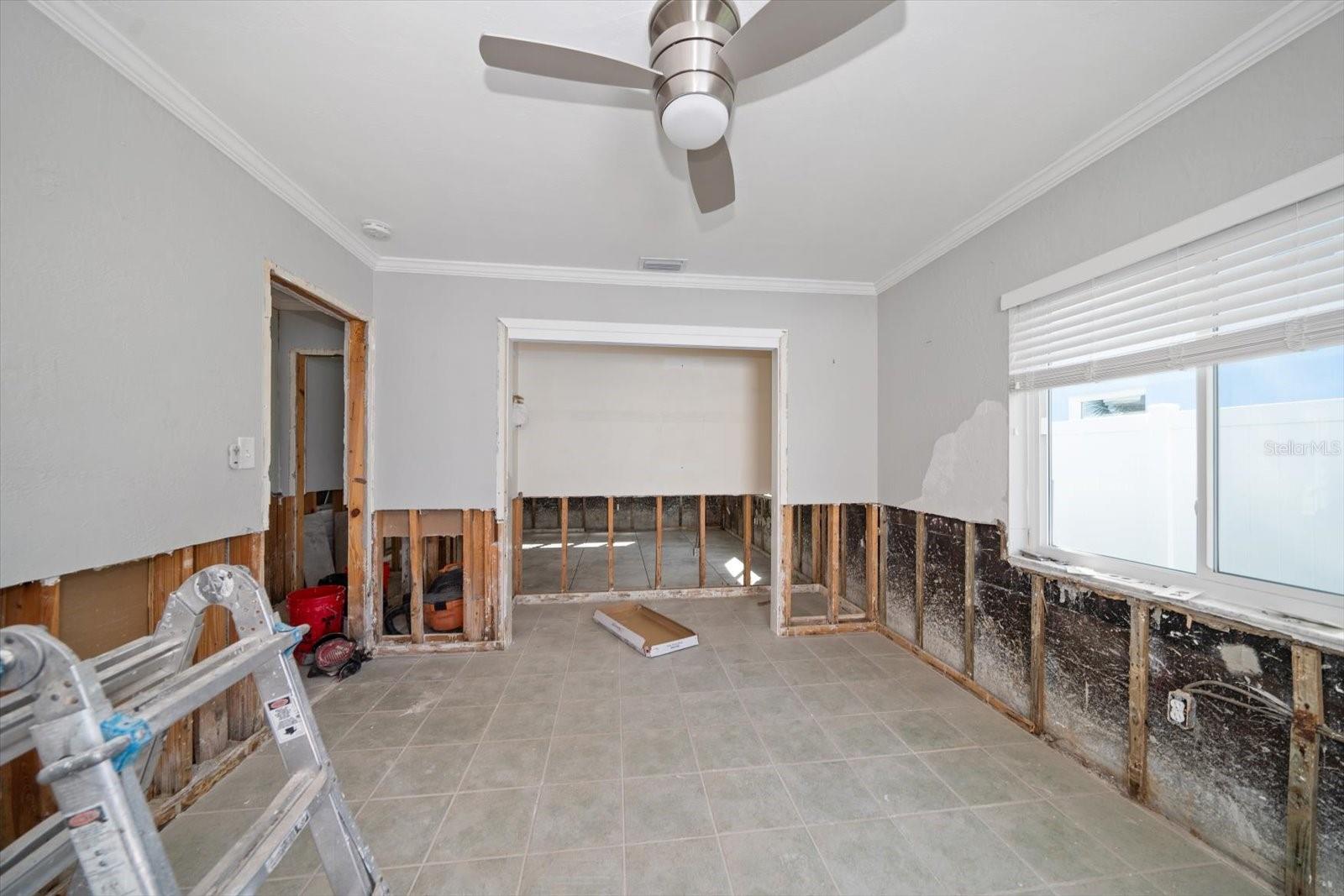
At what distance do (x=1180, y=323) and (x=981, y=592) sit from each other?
5.08 ft

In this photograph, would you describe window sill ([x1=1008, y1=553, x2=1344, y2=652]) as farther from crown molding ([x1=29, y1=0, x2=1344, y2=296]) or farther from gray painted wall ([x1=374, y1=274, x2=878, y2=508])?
gray painted wall ([x1=374, y1=274, x2=878, y2=508])

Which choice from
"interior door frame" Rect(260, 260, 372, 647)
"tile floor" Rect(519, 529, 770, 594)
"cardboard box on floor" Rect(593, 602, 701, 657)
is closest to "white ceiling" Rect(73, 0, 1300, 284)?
"interior door frame" Rect(260, 260, 372, 647)

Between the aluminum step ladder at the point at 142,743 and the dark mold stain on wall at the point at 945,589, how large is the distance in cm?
292

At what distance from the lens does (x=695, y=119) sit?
130cm

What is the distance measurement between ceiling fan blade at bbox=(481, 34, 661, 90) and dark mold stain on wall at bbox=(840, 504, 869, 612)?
10.5ft

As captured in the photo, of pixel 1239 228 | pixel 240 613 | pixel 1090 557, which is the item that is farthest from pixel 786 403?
pixel 240 613

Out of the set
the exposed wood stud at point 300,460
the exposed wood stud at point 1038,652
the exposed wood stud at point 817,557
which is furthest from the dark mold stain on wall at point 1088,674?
the exposed wood stud at point 300,460

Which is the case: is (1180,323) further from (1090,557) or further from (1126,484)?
(1090,557)

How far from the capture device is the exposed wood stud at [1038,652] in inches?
87.1

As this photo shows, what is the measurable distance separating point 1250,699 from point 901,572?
5.92ft

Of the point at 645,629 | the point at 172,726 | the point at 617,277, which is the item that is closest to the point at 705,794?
the point at 645,629

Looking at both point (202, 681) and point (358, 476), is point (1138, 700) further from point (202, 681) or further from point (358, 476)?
point (358, 476)

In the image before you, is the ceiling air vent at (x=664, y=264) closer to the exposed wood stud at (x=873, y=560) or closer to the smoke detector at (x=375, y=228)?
the smoke detector at (x=375, y=228)

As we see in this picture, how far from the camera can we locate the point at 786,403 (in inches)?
137
